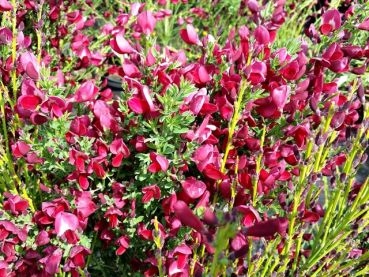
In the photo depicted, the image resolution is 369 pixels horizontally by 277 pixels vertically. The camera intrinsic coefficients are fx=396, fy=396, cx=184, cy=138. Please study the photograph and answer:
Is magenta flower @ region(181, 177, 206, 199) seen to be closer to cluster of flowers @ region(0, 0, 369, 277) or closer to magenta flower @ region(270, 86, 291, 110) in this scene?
cluster of flowers @ region(0, 0, 369, 277)

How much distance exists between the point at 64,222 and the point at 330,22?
892mm

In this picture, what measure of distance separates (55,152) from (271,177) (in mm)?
545

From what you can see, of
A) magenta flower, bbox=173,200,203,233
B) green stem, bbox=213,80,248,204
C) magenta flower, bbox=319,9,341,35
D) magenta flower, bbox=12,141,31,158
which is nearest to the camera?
magenta flower, bbox=173,200,203,233

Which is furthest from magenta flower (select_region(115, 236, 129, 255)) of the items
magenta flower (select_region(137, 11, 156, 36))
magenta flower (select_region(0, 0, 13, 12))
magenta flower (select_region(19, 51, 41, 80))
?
magenta flower (select_region(0, 0, 13, 12))

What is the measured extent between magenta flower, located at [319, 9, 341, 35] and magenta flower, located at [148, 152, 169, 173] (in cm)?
61

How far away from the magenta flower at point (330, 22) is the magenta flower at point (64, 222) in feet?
2.77

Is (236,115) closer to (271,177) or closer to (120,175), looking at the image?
(271,177)

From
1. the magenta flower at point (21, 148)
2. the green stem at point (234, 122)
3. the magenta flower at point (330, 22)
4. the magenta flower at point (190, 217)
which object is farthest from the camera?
the magenta flower at point (330, 22)

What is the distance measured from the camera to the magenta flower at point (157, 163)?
879 mm

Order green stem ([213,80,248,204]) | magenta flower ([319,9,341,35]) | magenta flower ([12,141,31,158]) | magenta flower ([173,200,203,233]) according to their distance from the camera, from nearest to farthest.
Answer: magenta flower ([173,200,203,233]) → green stem ([213,80,248,204]) → magenta flower ([12,141,31,158]) → magenta flower ([319,9,341,35])

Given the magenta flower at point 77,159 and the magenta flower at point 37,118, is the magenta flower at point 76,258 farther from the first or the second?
the magenta flower at point 37,118

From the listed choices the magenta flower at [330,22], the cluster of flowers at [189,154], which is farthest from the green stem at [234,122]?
the magenta flower at [330,22]

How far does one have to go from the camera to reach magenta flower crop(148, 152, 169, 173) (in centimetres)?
88

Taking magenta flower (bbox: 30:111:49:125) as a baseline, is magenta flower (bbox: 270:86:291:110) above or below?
above
